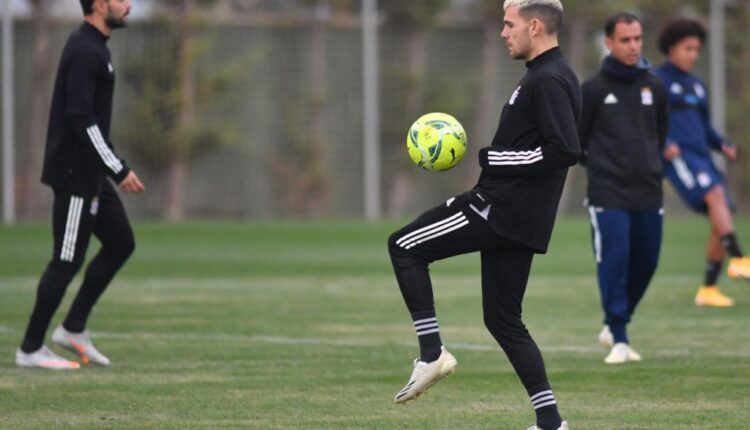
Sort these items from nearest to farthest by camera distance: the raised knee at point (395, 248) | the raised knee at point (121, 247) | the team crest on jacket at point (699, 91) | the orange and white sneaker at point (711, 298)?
the raised knee at point (395, 248)
the raised knee at point (121, 247)
the team crest on jacket at point (699, 91)
the orange and white sneaker at point (711, 298)

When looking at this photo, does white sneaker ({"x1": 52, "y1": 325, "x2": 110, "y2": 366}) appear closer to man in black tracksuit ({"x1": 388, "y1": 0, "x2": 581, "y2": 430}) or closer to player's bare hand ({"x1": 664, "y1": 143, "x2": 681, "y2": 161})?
man in black tracksuit ({"x1": 388, "y1": 0, "x2": 581, "y2": 430})

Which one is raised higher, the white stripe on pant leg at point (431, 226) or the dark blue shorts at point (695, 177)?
the white stripe on pant leg at point (431, 226)

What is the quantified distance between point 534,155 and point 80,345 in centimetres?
399

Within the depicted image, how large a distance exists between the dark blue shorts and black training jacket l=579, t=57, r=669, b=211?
320 cm

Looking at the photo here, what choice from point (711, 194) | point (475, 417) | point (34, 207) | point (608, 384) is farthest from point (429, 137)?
point (34, 207)

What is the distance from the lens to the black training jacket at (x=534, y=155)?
6.45 meters

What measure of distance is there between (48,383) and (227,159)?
16.9m

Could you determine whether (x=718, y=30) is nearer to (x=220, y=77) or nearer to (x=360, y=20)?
(x=360, y=20)

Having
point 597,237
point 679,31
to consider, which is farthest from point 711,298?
point 597,237

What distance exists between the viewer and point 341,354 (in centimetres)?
985

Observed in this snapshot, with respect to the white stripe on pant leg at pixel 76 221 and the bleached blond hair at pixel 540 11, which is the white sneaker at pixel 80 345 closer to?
the white stripe on pant leg at pixel 76 221

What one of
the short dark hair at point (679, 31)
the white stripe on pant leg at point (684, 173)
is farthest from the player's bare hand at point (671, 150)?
the short dark hair at point (679, 31)

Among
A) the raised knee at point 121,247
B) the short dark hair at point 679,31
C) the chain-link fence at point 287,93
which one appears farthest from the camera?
the chain-link fence at point 287,93

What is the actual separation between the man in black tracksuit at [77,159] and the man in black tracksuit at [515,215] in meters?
2.87
